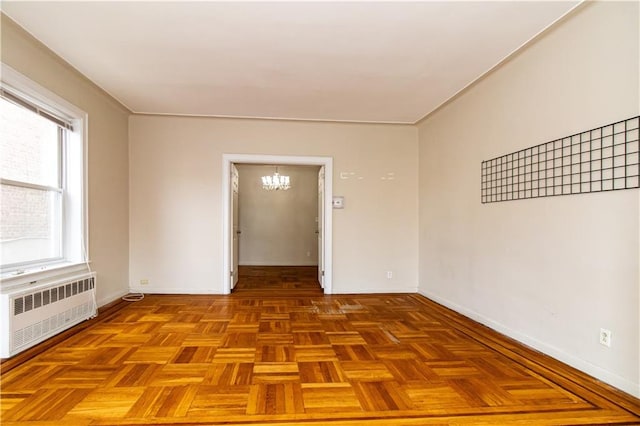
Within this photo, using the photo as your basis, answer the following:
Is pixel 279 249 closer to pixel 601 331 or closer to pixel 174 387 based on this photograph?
pixel 174 387

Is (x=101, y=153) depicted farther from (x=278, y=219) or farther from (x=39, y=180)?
(x=278, y=219)

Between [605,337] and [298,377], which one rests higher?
[605,337]

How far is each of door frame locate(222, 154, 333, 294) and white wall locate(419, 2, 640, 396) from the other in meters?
1.66

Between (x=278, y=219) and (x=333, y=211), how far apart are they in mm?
3454

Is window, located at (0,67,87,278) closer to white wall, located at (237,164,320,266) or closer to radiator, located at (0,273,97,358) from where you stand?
radiator, located at (0,273,97,358)

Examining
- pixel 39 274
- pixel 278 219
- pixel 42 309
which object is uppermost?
pixel 278 219

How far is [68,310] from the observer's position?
2953 mm

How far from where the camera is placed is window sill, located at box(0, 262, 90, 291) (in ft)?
8.06

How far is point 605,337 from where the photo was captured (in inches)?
80.6

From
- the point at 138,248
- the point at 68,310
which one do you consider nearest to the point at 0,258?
the point at 68,310

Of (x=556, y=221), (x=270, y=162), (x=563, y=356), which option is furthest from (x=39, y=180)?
(x=563, y=356)

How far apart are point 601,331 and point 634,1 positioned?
207cm

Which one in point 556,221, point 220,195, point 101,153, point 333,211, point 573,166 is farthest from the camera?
point 333,211

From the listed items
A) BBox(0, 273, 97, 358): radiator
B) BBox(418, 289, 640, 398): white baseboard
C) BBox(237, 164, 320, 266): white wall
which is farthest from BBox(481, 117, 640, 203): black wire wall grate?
BBox(237, 164, 320, 266): white wall
